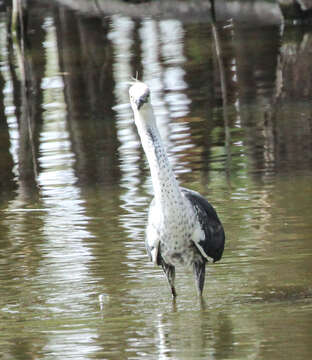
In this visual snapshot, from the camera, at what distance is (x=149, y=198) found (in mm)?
11727

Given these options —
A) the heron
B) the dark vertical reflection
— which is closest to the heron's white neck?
the heron

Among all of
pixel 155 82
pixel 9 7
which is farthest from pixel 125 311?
pixel 9 7

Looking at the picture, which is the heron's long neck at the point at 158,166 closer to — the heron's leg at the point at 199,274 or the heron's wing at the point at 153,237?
the heron's wing at the point at 153,237

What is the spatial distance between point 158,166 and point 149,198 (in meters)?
3.43

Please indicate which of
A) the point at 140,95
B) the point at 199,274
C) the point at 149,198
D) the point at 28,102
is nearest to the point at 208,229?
the point at 199,274

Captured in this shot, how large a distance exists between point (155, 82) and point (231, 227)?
30.5 ft

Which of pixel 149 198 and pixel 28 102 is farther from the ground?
pixel 28 102

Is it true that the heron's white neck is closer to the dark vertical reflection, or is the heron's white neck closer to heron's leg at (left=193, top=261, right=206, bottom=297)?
heron's leg at (left=193, top=261, right=206, bottom=297)

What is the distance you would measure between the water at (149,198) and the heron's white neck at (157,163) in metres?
0.88

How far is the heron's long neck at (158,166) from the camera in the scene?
Answer: 27.1 ft

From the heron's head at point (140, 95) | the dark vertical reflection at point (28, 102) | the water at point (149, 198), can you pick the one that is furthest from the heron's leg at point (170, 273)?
the dark vertical reflection at point (28, 102)

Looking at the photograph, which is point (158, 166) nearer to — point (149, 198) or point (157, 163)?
point (157, 163)

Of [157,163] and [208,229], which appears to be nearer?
[157,163]

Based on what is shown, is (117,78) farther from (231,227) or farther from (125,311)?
(125,311)
